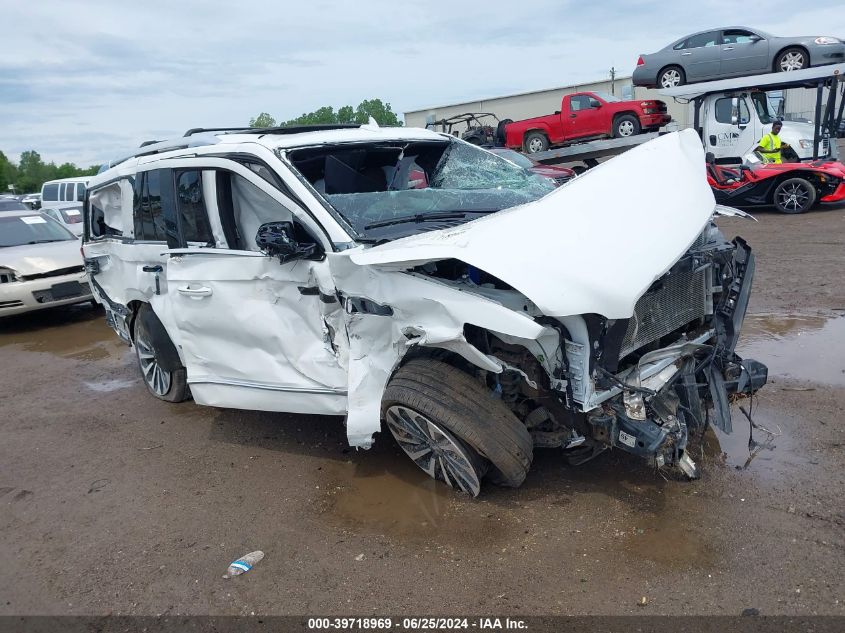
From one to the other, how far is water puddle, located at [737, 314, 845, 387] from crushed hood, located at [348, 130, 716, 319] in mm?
1966

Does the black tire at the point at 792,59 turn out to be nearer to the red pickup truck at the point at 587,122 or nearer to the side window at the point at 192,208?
the red pickup truck at the point at 587,122

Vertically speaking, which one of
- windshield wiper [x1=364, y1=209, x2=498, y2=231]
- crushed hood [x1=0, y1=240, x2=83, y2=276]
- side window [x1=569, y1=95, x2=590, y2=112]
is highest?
windshield wiper [x1=364, y1=209, x2=498, y2=231]

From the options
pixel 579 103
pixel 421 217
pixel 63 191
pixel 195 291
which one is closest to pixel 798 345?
pixel 421 217

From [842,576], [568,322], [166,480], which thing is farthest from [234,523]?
[842,576]

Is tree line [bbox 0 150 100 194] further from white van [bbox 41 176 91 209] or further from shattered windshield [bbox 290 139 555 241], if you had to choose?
shattered windshield [bbox 290 139 555 241]

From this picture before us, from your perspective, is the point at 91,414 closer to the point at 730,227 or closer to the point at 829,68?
the point at 730,227

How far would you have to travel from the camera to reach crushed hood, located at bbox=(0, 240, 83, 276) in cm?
864

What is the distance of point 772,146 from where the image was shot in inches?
504

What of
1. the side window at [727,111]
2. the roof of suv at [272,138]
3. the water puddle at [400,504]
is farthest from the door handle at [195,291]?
the side window at [727,111]

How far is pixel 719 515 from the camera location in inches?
134

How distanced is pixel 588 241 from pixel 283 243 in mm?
1626

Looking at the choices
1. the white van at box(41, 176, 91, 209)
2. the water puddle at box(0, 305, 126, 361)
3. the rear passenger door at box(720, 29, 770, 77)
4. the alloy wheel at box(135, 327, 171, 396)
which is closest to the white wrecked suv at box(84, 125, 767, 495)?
the alloy wheel at box(135, 327, 171, 396)

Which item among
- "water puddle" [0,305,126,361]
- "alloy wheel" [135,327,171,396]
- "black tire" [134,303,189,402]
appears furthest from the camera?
"water puddle" [0,305,126,361]

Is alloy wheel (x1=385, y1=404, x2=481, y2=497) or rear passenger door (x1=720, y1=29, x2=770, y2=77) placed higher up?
rear passenger door (x1=720, y1=29, x2=770, y2=77)
